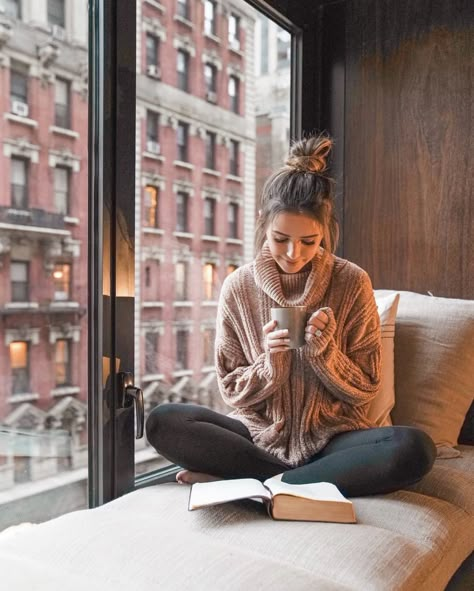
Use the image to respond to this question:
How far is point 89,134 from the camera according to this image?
1.80 metres

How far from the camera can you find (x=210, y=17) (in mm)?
2311

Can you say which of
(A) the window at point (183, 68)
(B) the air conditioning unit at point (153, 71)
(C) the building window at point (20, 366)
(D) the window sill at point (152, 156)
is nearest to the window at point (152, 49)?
(B) the air conditioning unit at point (153, 71)

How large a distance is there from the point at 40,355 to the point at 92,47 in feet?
2.66

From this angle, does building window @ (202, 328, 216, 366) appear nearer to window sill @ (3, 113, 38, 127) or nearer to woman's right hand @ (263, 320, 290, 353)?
woman's right hand @ (263, 320, 290, 353)

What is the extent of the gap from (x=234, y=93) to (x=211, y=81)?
0.14 m

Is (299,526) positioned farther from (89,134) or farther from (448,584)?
(89,134)

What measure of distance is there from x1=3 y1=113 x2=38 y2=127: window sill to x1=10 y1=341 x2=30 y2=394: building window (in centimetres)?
52

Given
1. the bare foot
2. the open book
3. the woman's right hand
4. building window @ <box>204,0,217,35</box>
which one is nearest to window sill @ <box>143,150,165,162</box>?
building window @ <box>204,0,217,35</box>

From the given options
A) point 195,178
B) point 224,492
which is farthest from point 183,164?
point 224,492

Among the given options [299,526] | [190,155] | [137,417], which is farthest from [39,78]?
[299,526]

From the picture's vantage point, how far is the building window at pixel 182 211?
2.18m

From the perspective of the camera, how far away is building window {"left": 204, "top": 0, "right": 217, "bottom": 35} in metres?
2.29

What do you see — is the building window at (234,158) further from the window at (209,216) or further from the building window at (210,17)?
the building window at (210,17)

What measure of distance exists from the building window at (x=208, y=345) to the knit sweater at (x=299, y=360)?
0.35 meters
